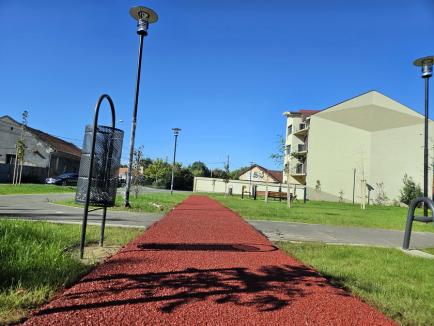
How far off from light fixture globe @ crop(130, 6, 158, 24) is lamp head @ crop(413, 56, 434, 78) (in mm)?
14756

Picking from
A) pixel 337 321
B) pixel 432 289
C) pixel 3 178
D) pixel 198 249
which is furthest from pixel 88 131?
pixel 3 178

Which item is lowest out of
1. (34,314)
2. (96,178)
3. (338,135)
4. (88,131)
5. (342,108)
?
(34,314)

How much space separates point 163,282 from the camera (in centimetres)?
480

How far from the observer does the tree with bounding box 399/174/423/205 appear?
44944 mm

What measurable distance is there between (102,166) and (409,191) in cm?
4517

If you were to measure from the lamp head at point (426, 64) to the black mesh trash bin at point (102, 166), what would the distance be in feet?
→ 66.1

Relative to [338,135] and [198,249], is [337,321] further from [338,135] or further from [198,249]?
[338,135]

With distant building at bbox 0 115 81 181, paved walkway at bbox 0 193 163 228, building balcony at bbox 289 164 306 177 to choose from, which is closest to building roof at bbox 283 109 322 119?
building balcony at bbox 289 164 306 177

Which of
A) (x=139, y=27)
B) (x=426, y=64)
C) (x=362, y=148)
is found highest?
(x=426, y=64)

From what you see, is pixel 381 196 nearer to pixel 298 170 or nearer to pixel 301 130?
pixel 298 170

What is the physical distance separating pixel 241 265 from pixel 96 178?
2.80 metres

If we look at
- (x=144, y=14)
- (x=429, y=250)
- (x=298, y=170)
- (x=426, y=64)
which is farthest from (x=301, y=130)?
(x=429, y=250)

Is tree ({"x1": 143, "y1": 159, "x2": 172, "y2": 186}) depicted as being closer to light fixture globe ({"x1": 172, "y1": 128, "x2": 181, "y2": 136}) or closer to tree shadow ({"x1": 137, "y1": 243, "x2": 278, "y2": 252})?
light fixture globe ({"x1": 172, "y1": 128, "x2": 181, "y2": 136})

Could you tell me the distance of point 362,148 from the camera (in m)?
49.0
